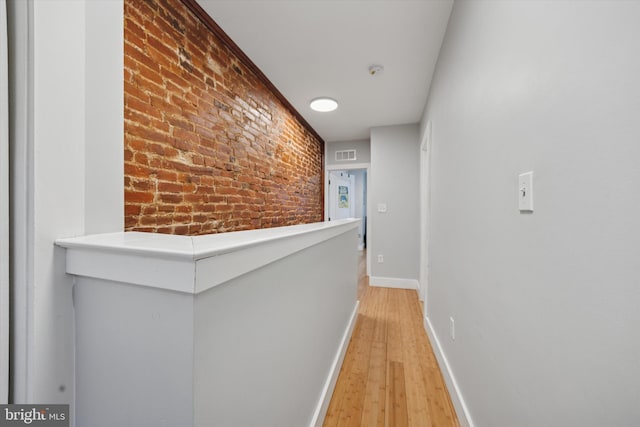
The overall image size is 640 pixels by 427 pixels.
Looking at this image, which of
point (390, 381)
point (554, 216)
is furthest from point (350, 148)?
point (554, 216)

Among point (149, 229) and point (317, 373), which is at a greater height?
point (149, 229)

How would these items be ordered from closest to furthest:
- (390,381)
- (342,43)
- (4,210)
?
(4,210) < (390,381) < (342,43)

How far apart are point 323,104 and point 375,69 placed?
79 cm

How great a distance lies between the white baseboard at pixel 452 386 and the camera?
133 cm

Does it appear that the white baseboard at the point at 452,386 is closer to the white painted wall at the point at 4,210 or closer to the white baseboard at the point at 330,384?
the white baseboard at the point at 330,384

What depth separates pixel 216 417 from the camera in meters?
0.54

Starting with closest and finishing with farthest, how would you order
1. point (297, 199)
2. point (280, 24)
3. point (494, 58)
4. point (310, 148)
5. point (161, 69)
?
1. point (494, 58)
2. point (161, 69)
3. point (280, 24)
4. point (297, 199)
5. point (310, 148)

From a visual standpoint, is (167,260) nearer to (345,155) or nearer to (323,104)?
(323,104)

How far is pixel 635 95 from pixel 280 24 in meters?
1.99

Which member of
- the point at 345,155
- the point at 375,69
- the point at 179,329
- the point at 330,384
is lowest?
the point at 330,384

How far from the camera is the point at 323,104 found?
301 cm

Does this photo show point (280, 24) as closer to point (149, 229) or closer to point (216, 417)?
point (149, 229)

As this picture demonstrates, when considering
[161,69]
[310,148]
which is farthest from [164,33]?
[310,148]

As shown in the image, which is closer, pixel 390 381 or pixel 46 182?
pixel 46 182
